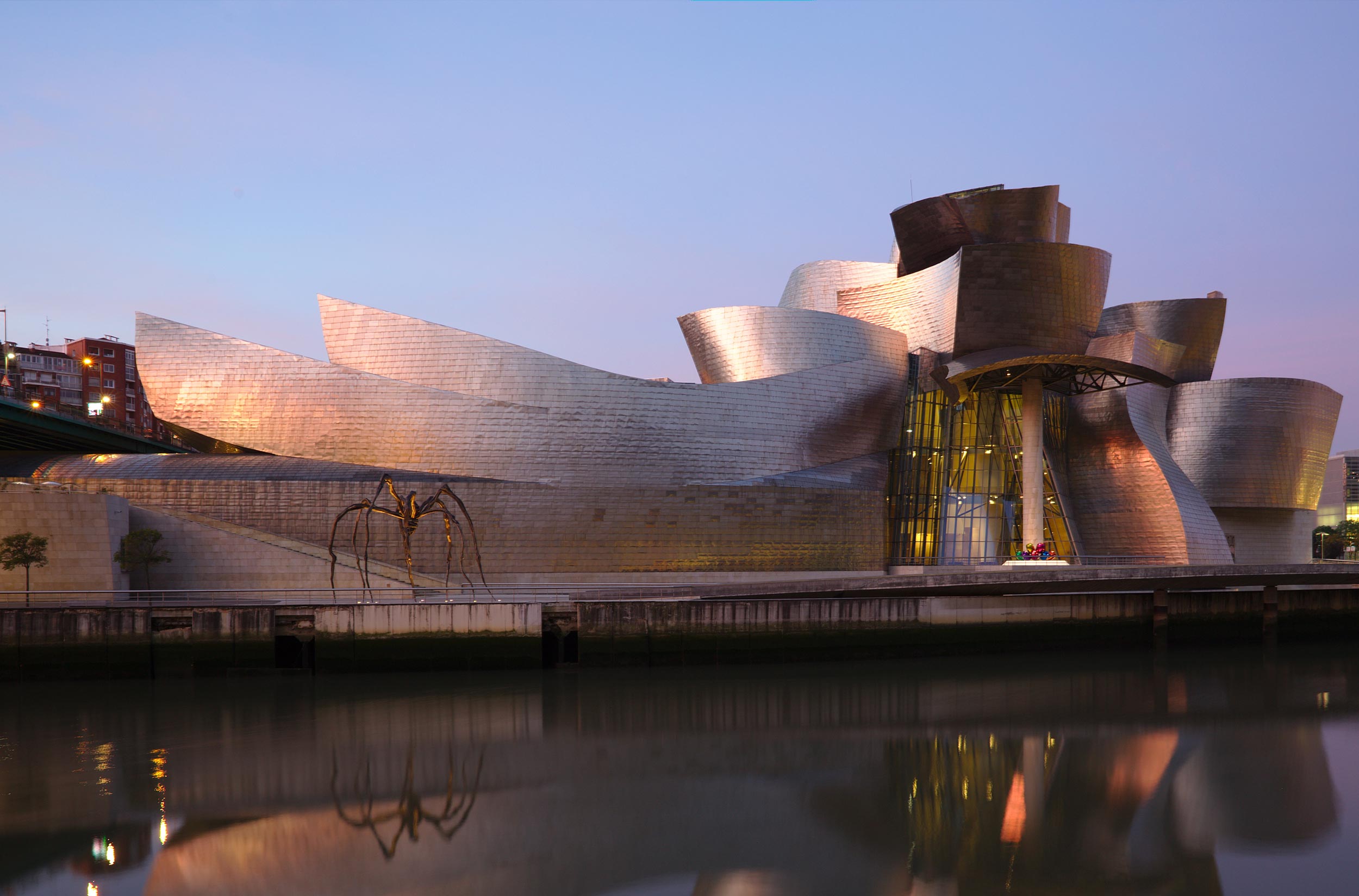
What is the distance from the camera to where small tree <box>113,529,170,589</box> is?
21516mm

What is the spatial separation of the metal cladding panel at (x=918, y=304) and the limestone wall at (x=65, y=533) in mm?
21678

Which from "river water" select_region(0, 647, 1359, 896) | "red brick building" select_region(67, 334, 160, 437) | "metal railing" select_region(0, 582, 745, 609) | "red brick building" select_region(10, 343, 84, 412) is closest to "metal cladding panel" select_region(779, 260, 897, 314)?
"metal railing" select_region(0, 582, 745, 609)

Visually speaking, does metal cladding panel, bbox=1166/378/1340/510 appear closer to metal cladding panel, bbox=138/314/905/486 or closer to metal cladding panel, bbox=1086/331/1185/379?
metal cladding panel, bbox=1086/331/1185/379

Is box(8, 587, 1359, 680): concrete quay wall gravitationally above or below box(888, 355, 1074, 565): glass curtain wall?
below

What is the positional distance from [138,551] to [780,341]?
17266 millimetres

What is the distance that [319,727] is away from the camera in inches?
552

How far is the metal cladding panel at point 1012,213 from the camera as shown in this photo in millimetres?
31094

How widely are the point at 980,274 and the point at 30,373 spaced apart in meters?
77.8

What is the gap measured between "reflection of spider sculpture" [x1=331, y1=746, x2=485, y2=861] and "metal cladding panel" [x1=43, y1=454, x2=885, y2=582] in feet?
42.7

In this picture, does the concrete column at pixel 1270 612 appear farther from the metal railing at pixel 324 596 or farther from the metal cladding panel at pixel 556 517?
the metal railing at pixel 324 596

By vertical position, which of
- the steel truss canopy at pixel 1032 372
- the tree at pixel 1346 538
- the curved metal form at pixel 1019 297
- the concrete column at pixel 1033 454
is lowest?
the tree at pixel 1346 538

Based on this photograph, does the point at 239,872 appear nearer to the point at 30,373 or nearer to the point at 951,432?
the point at 951,432

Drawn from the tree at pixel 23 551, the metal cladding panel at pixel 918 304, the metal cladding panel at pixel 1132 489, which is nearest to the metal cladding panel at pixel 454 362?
the tree at pixel 23 551

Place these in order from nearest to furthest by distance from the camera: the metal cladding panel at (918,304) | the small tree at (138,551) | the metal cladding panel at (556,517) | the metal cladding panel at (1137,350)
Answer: the small tree at (138,551) → the metal cladding panel at (556,517) → the metal cladding panel at (918,304) → the metal cladding panel at (1137,350)
